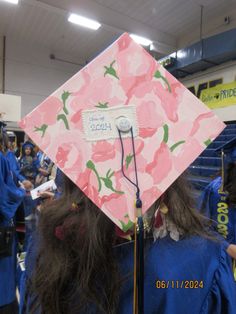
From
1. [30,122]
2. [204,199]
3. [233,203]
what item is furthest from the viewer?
[204,199]

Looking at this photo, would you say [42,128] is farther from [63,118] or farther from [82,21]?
[82,21]

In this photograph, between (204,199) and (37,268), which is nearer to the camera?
(37,268)

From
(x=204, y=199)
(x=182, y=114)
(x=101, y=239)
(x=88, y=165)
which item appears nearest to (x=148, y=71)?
(x=182, y=114)

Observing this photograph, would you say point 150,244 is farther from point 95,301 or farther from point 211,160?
point 211,160

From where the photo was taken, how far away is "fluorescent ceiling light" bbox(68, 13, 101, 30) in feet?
20.5

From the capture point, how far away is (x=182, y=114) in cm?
60

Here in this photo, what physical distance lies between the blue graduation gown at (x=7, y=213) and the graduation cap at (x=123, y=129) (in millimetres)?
1545

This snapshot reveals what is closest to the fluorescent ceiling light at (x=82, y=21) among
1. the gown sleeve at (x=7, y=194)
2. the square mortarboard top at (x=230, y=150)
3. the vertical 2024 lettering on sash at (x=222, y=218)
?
the gown sleeve at (x=7, y=194)

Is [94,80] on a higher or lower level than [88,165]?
higher

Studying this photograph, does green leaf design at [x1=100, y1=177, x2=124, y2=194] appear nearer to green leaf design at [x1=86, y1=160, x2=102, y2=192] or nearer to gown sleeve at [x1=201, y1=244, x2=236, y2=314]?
green leaf design at [x1=86, y1=160, x2=102, y2=192]

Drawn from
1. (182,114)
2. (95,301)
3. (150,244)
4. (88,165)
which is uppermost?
(182,114)

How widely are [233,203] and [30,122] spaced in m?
1.27

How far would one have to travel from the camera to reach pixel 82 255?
1.95 feet
